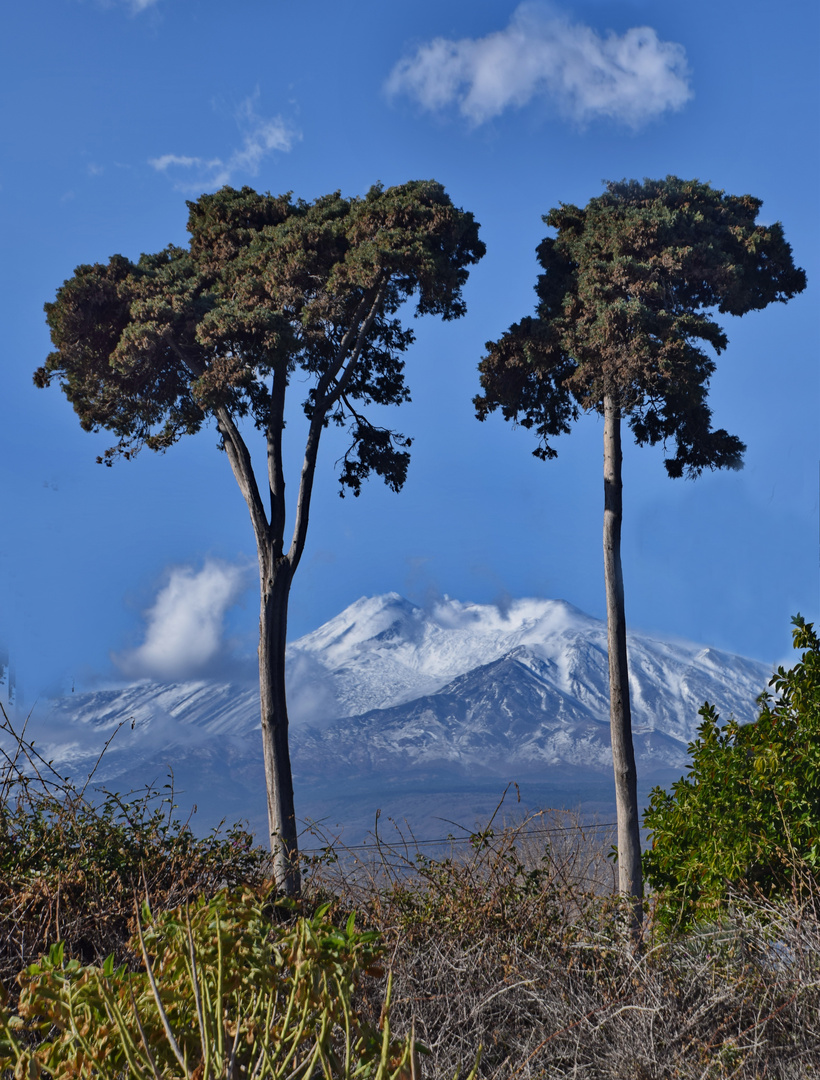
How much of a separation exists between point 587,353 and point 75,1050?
32.5 feet

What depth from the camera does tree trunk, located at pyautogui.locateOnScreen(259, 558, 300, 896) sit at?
9.00 metres

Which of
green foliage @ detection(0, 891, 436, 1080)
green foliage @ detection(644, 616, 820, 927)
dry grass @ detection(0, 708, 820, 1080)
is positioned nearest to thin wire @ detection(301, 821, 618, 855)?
dry grass @ detection(0, 708, 820, 1080)

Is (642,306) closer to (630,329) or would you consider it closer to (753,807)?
(630,329)

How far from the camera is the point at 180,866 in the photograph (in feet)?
17.3

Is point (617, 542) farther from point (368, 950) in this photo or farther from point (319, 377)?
point (368, 950)

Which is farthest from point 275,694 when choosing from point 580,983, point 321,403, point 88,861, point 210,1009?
point 210,1009

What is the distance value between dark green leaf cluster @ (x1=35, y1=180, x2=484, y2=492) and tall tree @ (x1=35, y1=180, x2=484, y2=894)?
2 cm

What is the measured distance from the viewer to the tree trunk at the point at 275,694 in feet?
29.5

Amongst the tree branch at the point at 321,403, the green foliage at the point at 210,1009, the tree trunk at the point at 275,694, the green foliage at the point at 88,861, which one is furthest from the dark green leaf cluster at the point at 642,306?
the green foliage at the point at 210,1009

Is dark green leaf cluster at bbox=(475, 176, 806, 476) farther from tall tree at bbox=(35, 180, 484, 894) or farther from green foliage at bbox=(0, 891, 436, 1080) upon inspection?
green foliage at bbox=(0, 891, 436, 1080)

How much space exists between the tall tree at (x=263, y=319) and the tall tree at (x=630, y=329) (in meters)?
1.44

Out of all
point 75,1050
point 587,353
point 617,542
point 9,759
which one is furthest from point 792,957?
→ point 587,353

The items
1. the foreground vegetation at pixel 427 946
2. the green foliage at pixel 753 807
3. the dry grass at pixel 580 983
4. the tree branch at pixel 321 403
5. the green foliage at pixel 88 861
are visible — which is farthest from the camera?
the tree branch at pixel 321 403

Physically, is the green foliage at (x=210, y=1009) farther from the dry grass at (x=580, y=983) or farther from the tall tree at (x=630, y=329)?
the tall tree at (x=630, y=329)
